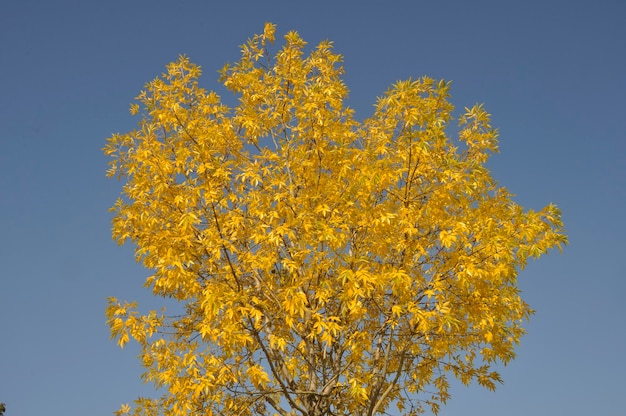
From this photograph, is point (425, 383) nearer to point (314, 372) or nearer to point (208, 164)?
point (314, 372)

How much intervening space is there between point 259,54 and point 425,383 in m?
5.89

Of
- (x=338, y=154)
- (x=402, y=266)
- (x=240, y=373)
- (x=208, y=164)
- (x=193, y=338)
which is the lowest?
(x=240, y=373)

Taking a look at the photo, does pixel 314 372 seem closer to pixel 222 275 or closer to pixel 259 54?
pixel 222 275

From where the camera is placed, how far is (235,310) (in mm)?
7531

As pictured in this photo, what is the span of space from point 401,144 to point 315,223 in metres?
1.52

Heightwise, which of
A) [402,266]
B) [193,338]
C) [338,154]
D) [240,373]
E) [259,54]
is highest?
[259,54]

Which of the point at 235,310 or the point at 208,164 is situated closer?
the point at 235,310

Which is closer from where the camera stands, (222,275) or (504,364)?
A: (222,275)

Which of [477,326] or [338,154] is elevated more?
[338,154]

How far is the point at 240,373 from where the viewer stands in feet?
26.8

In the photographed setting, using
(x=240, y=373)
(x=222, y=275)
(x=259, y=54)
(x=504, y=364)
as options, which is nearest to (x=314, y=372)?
(x=240, y=373)

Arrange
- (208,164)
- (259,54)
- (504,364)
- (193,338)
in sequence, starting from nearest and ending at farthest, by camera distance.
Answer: (208,164)
(193,338)
(504,364)
(259,54)

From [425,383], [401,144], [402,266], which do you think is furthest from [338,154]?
[425,383]

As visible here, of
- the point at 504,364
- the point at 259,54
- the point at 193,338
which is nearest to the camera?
the point at 193,338
